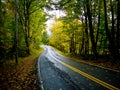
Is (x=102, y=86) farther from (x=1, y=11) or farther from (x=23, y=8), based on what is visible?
(x=23, y=8)

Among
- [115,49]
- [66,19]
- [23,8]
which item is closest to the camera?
[115,49]

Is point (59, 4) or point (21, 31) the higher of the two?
point (59, 4)

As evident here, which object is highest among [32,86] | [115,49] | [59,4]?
[59,4]

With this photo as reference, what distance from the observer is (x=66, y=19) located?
3047 centimetres

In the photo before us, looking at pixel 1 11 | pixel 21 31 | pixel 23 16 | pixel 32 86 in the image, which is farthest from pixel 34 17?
pixel 32 86

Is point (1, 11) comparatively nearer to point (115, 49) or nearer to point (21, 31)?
point (21, 31)

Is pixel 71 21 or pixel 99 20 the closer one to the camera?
pixel 99 20

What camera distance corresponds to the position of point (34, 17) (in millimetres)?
39500

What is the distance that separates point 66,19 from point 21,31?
9028mm

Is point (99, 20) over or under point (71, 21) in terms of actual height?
under

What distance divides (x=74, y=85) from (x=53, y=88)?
122 cm

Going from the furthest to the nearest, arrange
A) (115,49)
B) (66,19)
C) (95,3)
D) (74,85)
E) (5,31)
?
(66,19) → (95,3) → (115,49) → (5,31) → (74,85)

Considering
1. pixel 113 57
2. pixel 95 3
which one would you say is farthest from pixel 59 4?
pixel 113 57

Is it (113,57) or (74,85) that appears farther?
(113,57)
